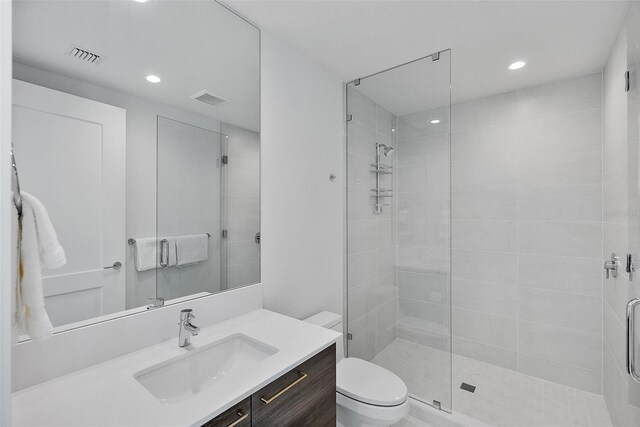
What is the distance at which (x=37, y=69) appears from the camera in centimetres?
104

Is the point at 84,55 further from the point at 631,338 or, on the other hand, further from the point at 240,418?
the point at 631,338

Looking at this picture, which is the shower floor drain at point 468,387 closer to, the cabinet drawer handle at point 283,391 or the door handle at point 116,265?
the cabinet drawer handle at point 283,391

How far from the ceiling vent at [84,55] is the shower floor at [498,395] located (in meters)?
2.47

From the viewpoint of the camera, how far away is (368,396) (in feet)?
5.45

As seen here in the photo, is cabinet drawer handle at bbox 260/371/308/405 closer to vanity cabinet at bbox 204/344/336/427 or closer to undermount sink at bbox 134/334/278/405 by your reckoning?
vanity cabinet at bbox 204/344/336/427

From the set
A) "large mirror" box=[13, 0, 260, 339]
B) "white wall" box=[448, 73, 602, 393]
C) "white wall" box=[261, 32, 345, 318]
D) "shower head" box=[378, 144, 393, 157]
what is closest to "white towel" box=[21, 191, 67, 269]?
"large mirror" box=[13, 0, 260, 339]

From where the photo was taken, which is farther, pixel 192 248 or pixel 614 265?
pixel 614 265

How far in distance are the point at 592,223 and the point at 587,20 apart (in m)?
1.44

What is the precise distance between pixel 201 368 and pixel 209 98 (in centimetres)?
130

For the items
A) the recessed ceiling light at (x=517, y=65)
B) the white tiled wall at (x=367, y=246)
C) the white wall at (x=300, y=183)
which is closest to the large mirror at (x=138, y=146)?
the white wall at (x=300, y=183)

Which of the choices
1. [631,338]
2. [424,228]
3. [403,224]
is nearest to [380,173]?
[403,224]

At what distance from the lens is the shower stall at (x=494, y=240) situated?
211 centimetres

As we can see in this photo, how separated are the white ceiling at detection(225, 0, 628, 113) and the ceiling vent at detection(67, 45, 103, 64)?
0.73m

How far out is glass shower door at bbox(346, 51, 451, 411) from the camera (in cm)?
212
